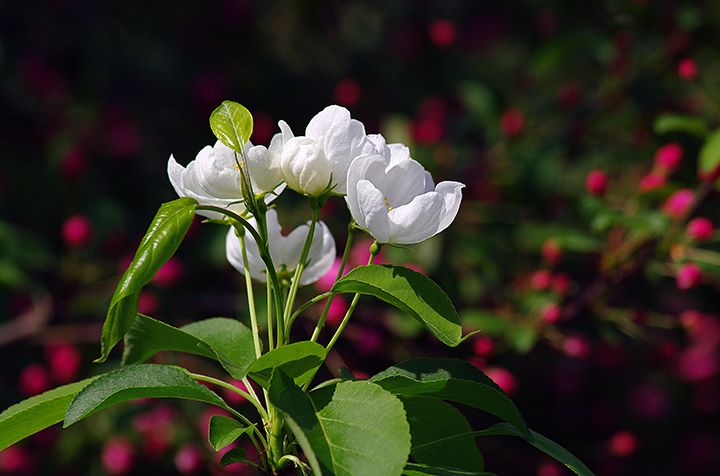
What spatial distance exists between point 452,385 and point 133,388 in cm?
24

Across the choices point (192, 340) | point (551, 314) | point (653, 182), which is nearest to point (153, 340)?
point (192, 340)

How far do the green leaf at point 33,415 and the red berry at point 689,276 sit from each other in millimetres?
1043

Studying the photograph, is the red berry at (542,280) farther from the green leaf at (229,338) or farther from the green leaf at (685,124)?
the green leaf at (229,338)

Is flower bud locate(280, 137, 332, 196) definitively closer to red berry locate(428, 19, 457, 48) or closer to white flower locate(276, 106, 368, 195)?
white flower locate(276, 106, 368, 195)

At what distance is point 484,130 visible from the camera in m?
1.74

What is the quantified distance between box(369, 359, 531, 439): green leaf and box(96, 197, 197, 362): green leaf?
0.63 ft

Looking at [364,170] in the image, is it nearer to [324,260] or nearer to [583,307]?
[324,260]

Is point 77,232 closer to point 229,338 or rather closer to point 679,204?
point 229,338

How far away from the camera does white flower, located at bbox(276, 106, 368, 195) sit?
46 centimetres

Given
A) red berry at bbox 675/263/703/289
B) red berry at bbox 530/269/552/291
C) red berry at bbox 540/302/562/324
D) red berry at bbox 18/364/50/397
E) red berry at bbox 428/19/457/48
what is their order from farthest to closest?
1. red berry at bbox 428/19/457/48
2. red berry at bbox 18/364/50/397
3. red berry at bbox 530/269/552/291
4. red berry at bbox 540/302/562/324
5. red berry at bbox 675/263/703/289

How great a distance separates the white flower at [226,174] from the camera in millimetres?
456

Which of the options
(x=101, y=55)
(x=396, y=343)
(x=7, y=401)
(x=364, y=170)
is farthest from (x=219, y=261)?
(x=364, y=170)

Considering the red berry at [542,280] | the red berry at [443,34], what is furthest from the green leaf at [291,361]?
the red berry at [443,34]

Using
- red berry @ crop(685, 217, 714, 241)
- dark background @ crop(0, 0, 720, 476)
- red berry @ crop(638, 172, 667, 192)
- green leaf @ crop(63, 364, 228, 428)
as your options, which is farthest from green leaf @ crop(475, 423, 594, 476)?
red berry @ crop(638, 172, 667, 192)
